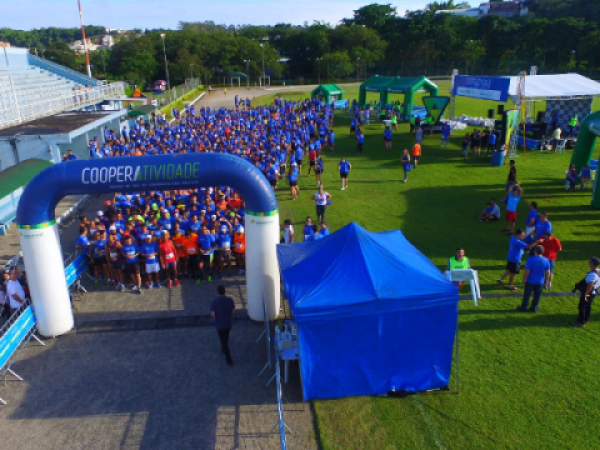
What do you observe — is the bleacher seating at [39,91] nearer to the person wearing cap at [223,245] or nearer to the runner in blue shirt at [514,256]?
the person wearing cap at [223,245]

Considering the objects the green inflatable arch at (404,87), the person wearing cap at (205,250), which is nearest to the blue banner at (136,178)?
the person wearing cap at (205,250)

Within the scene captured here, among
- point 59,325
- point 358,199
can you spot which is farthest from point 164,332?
point 358,199

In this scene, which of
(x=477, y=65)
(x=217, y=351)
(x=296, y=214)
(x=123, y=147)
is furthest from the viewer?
(x=477, y=65)

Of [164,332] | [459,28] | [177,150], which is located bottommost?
[164,332]

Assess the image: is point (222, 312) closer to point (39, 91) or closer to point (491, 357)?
point (491, 357)

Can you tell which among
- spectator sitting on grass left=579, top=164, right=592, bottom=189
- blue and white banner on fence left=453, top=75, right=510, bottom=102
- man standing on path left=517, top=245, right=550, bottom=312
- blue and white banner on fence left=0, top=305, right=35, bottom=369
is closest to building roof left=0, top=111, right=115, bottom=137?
blue and white banner on fence left=0, top=305, right=35, bottom=369

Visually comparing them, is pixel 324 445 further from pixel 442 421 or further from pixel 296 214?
pixel 296 214

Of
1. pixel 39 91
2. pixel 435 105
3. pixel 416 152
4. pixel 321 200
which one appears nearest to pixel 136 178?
pixel 321 200
